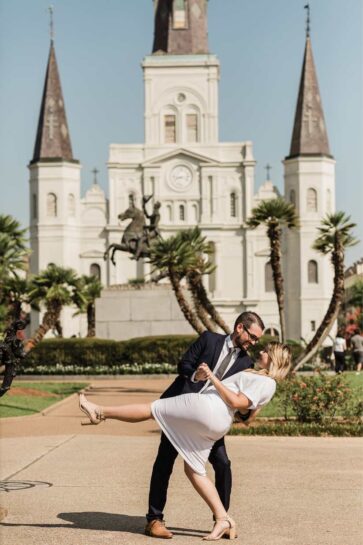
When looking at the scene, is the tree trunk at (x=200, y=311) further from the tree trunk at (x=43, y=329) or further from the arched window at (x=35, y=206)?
the arched window at (x=35, y=206)

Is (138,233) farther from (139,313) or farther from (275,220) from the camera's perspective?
(275,220)

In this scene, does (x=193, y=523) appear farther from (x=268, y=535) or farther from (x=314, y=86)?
(x=314, y=86)

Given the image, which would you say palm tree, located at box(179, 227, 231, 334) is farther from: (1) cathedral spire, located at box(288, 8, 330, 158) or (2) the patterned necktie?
(1) cathedral spire, located at box(288, 8, 330, 158)

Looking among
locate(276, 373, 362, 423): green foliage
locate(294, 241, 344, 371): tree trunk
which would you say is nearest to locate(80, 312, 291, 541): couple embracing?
locate(276, 373, 362, 423): green foliage

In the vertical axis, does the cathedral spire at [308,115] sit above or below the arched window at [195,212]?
above

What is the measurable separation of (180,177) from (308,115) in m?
10.3

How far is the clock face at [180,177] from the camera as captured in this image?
8806 centimetres

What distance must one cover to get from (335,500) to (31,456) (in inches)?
177

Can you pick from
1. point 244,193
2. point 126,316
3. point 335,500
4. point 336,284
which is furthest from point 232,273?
point 335,500

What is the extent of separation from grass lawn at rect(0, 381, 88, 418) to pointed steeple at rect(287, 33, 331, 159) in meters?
58.9

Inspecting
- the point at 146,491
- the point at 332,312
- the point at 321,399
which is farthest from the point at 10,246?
the point at 146,491

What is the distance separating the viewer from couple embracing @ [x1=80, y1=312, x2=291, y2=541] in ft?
25.3

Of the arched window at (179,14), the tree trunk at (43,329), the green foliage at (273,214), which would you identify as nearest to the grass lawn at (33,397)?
the tree trunk at (43,329)

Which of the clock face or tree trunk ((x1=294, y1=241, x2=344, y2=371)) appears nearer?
tree trunk ((x1=294, y1=241, x2=344, y2=371))
